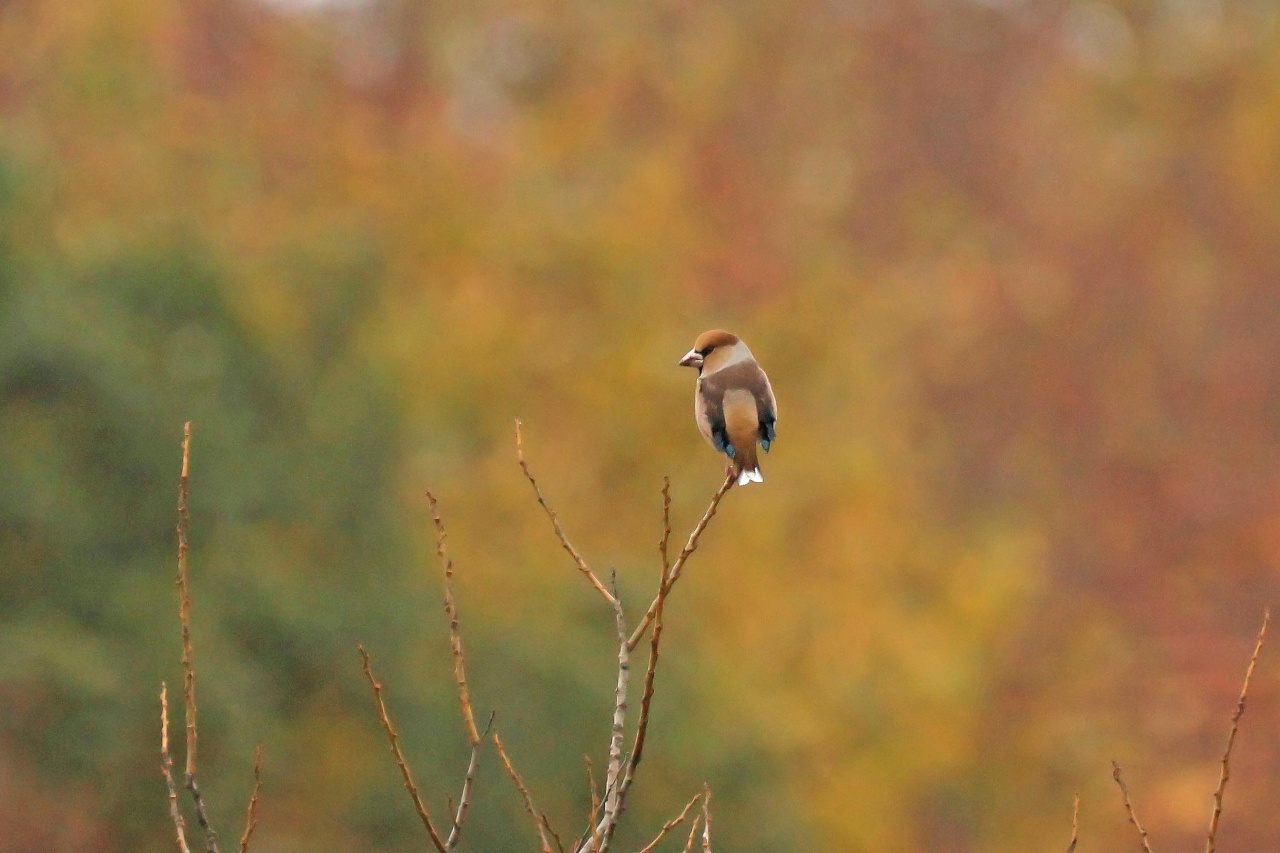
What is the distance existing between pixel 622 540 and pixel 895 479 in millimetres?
8163

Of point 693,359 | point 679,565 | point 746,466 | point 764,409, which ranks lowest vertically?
point 679,565

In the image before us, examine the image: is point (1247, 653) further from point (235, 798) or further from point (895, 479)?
point (235, 798)

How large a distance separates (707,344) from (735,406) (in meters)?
0.20

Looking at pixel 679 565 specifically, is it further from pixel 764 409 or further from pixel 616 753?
pixel 764 409

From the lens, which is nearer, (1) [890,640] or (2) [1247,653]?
(1) [890,640]

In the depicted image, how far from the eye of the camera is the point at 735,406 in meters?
5.66

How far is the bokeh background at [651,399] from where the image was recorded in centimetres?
2003

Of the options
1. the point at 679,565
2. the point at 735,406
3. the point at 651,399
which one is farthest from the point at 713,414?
the point at 651,399

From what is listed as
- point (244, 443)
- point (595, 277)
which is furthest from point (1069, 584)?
point (244, 443)

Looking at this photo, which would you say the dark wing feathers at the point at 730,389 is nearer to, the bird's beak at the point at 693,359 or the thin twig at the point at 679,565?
the bird's beak at the point at 693,359

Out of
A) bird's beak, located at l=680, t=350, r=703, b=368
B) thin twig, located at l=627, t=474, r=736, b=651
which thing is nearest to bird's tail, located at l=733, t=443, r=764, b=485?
bird's beak, located at l=680, t=350, r=703, b=368

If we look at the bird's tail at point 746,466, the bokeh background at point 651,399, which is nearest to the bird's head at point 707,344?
the bird's tail at point 746,466

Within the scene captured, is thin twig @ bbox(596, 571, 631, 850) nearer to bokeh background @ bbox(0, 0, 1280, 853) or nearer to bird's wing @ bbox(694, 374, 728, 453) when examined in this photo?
bird's wing @ bbox(694, 374, 728, 453)

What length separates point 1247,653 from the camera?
32875mm
